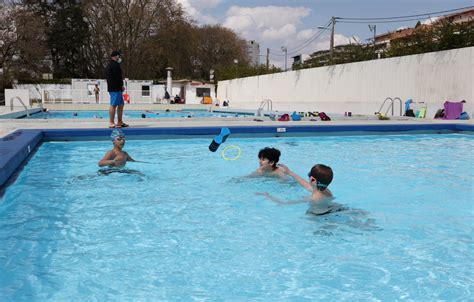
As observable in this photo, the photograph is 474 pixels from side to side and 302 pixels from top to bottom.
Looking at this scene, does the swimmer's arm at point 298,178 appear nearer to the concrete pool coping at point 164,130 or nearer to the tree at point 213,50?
the concrete pool coping at point 164,130

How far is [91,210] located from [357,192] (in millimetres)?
3257

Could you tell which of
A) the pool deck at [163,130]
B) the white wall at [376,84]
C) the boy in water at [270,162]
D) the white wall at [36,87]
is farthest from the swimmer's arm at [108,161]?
the white wall at [36,87]

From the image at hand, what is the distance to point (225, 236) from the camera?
12.3 ft

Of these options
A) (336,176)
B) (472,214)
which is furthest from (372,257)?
(336,176)

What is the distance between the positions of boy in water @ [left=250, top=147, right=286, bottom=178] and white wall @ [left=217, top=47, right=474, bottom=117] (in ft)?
36.4

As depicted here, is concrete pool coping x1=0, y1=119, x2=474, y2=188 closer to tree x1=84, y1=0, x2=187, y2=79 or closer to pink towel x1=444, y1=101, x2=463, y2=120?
pink towel x1=444, y1=101, x2=463, y2=120

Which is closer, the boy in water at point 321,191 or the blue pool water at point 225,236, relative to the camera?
the blue pool water at point 225,236

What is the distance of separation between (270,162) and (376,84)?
14.5 m

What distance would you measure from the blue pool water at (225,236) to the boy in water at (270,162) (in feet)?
0.37

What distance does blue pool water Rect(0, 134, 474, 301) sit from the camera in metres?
2.72

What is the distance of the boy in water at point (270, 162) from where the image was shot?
17.1ft

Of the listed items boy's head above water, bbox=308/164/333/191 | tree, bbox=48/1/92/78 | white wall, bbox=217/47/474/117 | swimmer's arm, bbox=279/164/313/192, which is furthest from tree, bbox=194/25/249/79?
boy's head above water, bbox=308/164/333/191

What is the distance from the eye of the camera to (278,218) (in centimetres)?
428

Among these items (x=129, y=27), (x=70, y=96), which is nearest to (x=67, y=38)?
(x=129, y=27)
